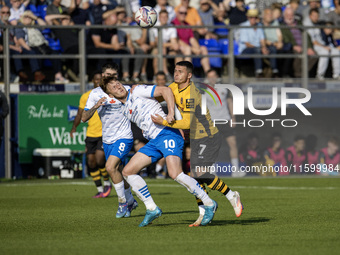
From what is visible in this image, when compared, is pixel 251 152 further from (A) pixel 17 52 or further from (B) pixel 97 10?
(A) pixel 17 52

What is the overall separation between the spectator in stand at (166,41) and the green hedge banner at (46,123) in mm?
2562

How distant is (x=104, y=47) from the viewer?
21.5 meters

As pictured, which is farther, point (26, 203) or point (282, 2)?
point (282, 2)

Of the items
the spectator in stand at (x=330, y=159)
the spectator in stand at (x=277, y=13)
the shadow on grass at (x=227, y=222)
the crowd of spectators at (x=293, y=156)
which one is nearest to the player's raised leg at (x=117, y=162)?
the shadow on grass at (x=227, y=222)

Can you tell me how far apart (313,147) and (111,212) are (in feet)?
32.4

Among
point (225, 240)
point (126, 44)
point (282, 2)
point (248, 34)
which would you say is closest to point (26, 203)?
point (225, 240)

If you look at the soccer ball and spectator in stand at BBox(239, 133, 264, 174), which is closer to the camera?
the soccer ball

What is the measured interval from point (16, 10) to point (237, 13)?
6.67m

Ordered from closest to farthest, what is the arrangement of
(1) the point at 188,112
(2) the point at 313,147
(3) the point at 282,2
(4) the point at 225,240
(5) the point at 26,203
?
(4) the point at 225,240 < (1) the point at 188,112 < (5) the point at 26,203 < (2) the point at 313,147 < (3) the point at 282,2

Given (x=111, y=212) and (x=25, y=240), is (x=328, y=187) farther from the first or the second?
(x=25, y=240)

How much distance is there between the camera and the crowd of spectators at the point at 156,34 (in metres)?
21.1

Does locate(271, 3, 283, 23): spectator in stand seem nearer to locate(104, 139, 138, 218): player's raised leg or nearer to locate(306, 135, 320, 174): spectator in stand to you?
locate(306, 135, 320, 174): spectator in stand

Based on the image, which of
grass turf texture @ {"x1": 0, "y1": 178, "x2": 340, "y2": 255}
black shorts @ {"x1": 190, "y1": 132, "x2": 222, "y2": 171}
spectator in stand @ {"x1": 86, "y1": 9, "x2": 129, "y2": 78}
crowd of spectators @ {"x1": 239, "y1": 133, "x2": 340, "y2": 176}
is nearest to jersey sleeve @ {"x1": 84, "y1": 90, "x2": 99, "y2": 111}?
grass turf texture @ {"x1": 0, "y1": 178, "x2": 340, "y2": 255}

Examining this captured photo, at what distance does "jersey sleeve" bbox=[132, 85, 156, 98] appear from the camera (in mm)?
10148
